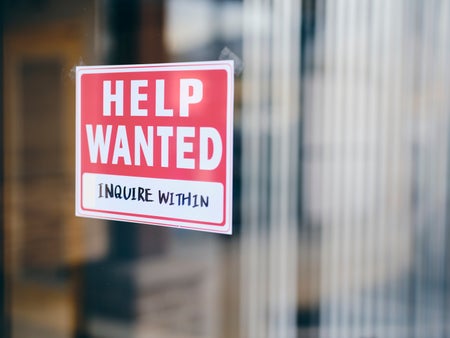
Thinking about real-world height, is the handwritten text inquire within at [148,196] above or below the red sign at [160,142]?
below

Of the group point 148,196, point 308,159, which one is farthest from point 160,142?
point 308,159

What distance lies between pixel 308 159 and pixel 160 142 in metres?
0.23

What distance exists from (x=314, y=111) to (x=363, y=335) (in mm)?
346

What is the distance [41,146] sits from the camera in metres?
1.47

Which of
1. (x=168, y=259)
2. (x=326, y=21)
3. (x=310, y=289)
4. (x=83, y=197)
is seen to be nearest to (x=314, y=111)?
(x=326, y=21)

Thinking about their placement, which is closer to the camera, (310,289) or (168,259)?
(310,289)

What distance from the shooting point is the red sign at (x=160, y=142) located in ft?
2.99

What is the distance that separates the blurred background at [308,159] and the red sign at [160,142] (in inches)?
1.9

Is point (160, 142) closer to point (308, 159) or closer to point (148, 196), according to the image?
point (148, 196)

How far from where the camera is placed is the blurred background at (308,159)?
0.91 meters

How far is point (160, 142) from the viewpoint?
3.10ft

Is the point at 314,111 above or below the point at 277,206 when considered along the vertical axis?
above

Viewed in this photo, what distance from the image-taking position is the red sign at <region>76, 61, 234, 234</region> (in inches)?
35.9

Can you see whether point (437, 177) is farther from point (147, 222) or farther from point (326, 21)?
point (147, 222)
